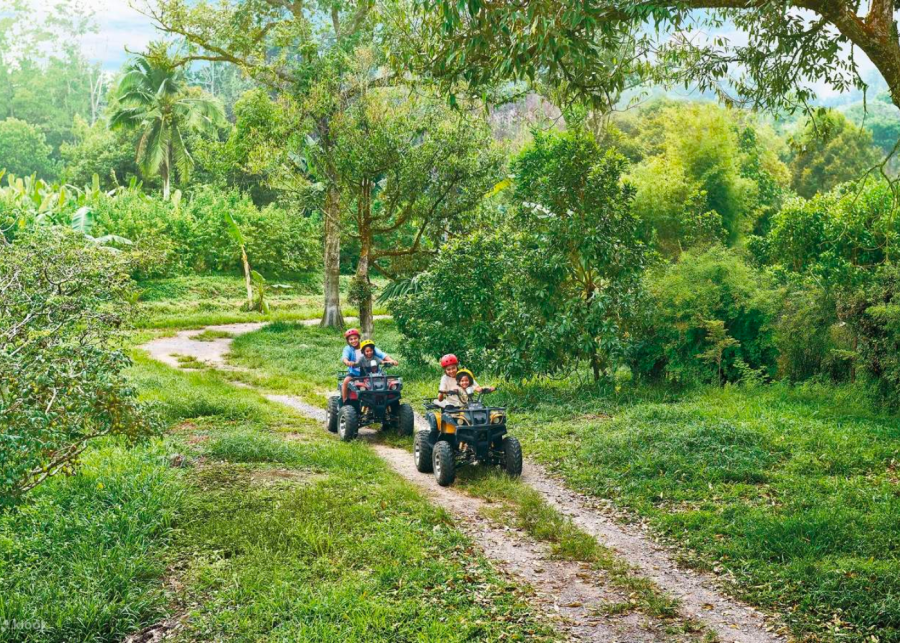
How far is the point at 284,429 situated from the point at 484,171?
1112 centimetres

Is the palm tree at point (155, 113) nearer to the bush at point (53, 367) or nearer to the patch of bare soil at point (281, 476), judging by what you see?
the bush at point (53, 367)

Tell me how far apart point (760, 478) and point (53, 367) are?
697cm

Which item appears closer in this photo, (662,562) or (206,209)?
(662,562)

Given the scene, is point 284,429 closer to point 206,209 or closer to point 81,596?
point 81,596

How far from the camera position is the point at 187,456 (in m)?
8.83

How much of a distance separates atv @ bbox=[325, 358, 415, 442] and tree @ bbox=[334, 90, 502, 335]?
9629mm

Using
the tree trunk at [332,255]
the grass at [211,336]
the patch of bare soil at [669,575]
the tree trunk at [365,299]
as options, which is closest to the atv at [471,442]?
the patch of bare soil at [669,575]

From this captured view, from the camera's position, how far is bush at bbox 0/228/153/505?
5.48 meters

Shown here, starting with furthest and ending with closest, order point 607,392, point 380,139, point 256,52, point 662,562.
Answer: point 256,52 < point 380,139 < point 607,392 < point 662,562

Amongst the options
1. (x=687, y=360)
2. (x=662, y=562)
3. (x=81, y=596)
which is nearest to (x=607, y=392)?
(x=687, y=360)

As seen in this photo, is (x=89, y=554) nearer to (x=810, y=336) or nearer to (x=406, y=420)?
(x=406, y=420)

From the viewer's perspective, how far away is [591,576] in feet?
20.0

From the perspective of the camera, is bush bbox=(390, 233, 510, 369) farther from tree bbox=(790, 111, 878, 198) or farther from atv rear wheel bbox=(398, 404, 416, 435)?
tree bbox=(790, 111, 878, 198)

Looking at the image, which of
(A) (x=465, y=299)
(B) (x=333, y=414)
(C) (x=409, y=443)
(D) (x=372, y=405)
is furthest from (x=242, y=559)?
(A) (x=465, y=299)
